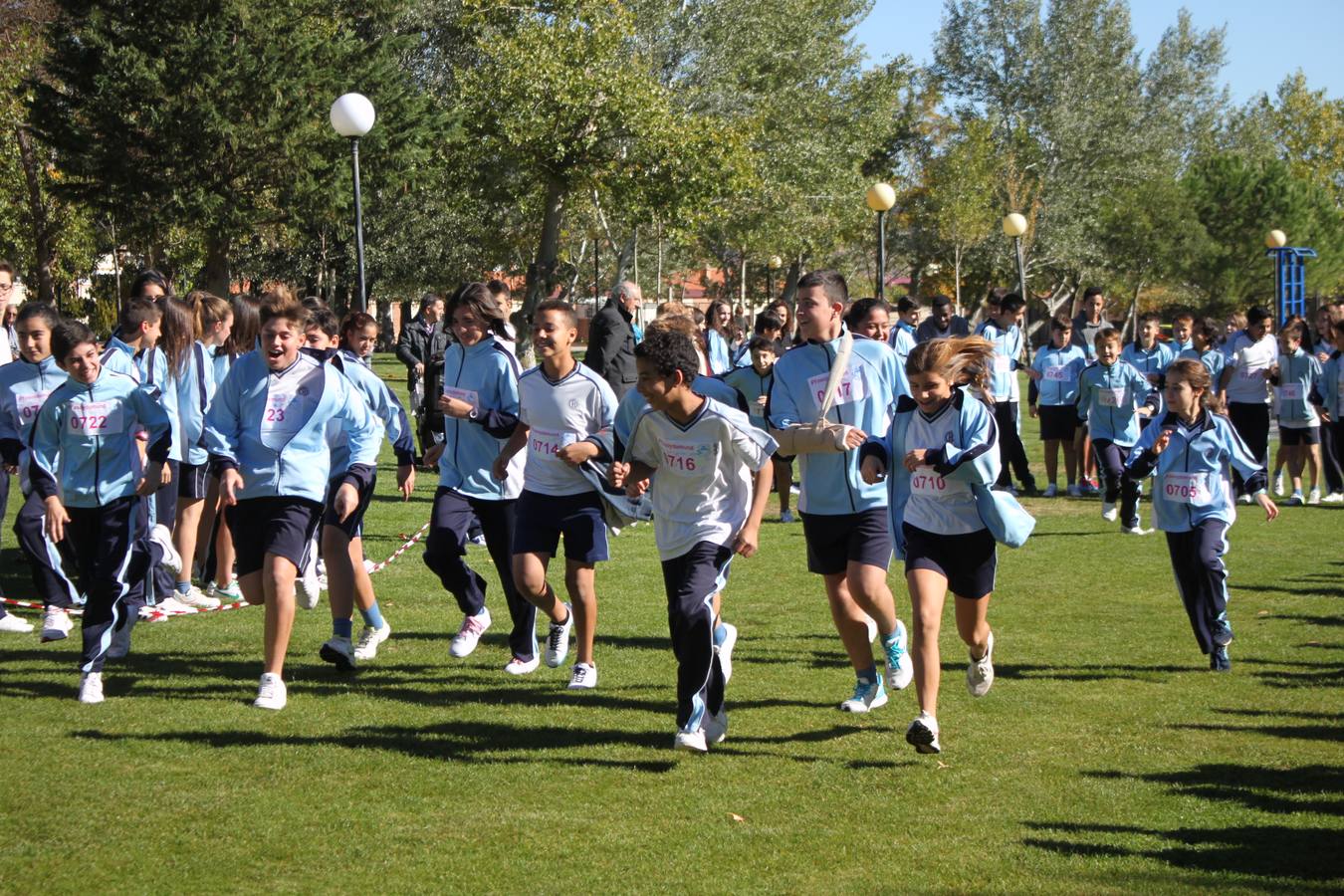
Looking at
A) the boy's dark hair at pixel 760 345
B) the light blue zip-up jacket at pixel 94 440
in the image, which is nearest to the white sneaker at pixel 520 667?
the light blue zip-up jacket at pixel 94 440

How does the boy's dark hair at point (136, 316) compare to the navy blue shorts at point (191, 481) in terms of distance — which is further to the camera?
the navy blue shorts at point (191, 481)

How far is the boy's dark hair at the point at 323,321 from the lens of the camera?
8.80m

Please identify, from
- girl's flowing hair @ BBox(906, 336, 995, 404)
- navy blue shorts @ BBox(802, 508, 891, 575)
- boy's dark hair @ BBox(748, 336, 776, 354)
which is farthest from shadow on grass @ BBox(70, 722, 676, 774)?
boy's dark hair @ BBox(748, 336, 776, 354)

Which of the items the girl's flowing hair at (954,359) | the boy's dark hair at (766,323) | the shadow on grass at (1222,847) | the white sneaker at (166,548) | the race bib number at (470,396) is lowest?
the shadow on grass at (1222,847)

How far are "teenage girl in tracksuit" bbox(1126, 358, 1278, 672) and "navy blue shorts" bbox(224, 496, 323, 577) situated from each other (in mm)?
4719

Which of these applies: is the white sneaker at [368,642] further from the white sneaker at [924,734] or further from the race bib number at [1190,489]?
the race bib number at [1190,489]

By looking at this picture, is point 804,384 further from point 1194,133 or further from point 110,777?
point 1194,133

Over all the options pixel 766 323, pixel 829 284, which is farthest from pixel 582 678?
pixel 766 323

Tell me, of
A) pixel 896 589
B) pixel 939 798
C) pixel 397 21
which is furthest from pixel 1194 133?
pixel 939 798

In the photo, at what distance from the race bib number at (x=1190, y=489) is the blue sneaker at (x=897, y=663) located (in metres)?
2.11

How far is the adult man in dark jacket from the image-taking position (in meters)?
14.3

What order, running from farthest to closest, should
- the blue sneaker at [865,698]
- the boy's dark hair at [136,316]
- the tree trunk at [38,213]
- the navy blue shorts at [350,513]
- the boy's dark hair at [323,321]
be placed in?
the tree trunk at [38,213] → the boy's dark hair at [136,316] → the boy's dark hair at [323,321] → the navy blue shorts at [350,513] → the blue sneaker at [865,698]

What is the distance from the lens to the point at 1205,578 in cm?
819

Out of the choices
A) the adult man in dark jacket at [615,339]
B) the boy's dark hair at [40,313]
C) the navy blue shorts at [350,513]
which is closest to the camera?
the navy blue shorts at [350,513]
